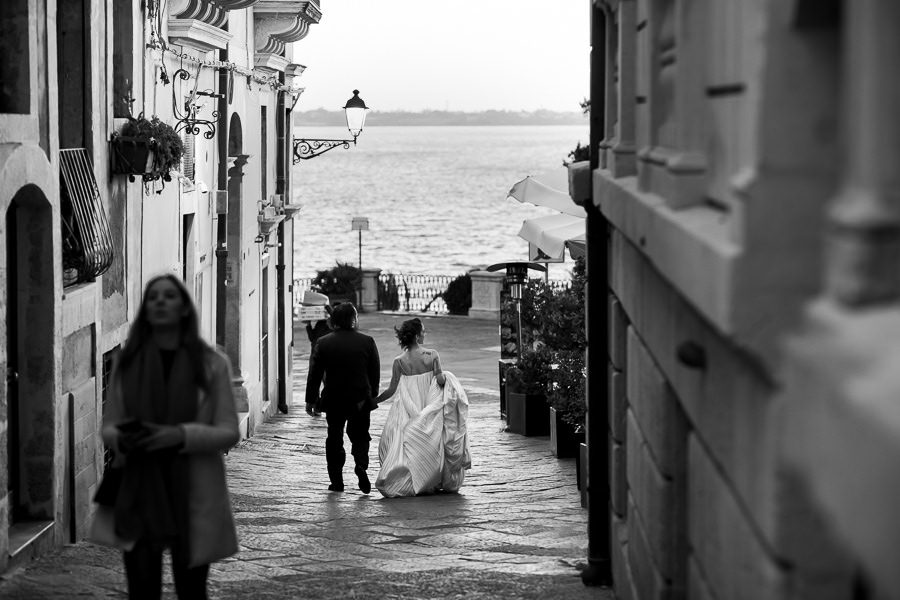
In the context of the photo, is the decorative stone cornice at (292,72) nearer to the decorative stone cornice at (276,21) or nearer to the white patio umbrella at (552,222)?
the decorative stone cornice at (276,21)

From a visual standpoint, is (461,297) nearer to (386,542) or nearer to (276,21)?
(276,21)

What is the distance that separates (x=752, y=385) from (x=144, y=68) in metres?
11.2

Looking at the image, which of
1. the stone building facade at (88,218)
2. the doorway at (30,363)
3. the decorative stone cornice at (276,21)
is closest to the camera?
the stone building facade at (88,218)

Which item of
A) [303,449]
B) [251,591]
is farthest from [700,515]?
[303,449]

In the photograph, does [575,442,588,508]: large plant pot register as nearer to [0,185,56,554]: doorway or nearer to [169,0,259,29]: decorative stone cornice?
[0,185,56,554]: doorway

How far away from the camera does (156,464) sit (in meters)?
5.84

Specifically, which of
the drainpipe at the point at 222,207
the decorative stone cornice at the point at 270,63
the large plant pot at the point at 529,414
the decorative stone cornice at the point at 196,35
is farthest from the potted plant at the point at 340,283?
the decorative stone cornice at the point at 196,35

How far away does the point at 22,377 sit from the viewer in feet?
32.8

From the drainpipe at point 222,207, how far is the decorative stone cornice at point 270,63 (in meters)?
3.40

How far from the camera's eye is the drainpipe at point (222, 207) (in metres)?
18.3

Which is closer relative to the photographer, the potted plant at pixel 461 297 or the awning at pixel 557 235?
the awning at pixel 557 235

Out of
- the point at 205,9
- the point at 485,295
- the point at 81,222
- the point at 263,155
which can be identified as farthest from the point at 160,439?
the point at 485,295

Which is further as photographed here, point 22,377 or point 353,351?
point 353,351

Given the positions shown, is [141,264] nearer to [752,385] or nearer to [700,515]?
[700,515]
